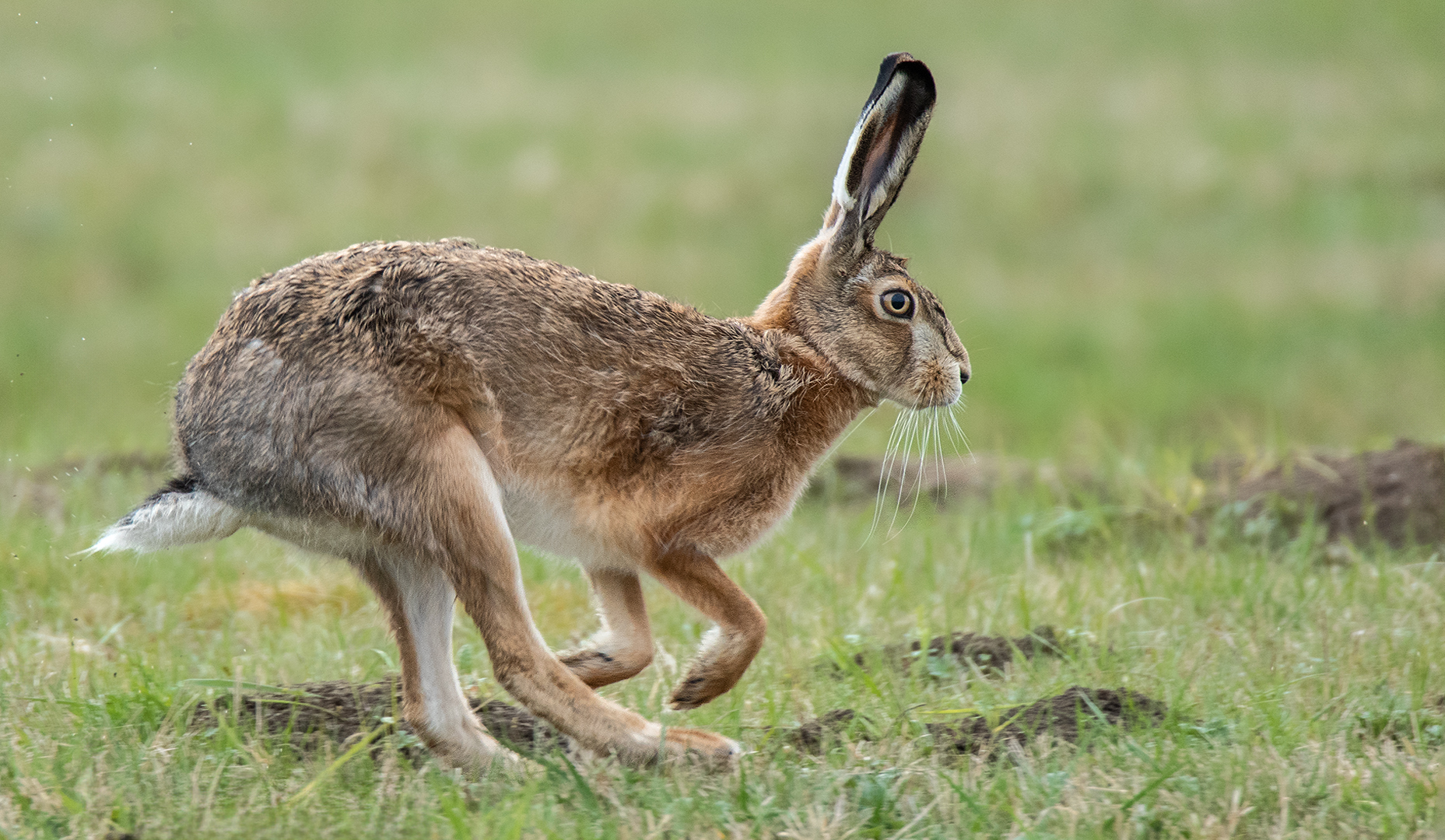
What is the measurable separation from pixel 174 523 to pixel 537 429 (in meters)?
0.97

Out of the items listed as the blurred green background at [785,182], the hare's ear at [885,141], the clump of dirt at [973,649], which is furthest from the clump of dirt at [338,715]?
the blurred green background at [785,182]

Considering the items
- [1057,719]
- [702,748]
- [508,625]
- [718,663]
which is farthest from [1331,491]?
[508,625]

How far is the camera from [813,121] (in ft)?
56.4

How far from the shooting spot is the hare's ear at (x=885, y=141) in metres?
4.55

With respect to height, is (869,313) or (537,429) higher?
(869,313)

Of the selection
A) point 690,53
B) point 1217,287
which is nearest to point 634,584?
point 1217,287

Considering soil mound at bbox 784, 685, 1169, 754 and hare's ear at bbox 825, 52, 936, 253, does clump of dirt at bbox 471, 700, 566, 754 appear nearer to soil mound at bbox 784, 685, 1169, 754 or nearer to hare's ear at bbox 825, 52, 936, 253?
soil mound at bbox 784, 685, 1169, 754

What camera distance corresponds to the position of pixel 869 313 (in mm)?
4934

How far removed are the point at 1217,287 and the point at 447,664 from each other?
36.5 feet

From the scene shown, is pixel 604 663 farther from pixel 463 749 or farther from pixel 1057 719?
pixel 1057 719

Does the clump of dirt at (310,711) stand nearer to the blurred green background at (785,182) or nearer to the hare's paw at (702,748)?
the hare's paw at (702,748)

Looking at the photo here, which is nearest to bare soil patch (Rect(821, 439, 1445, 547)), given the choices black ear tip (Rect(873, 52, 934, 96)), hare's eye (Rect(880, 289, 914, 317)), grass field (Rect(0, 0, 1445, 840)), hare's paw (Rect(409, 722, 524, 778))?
grass field (Rect(0, 0, 1445, 840))

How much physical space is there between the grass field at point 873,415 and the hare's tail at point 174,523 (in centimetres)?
Answer: 46

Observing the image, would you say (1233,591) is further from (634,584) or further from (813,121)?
(813,121)
